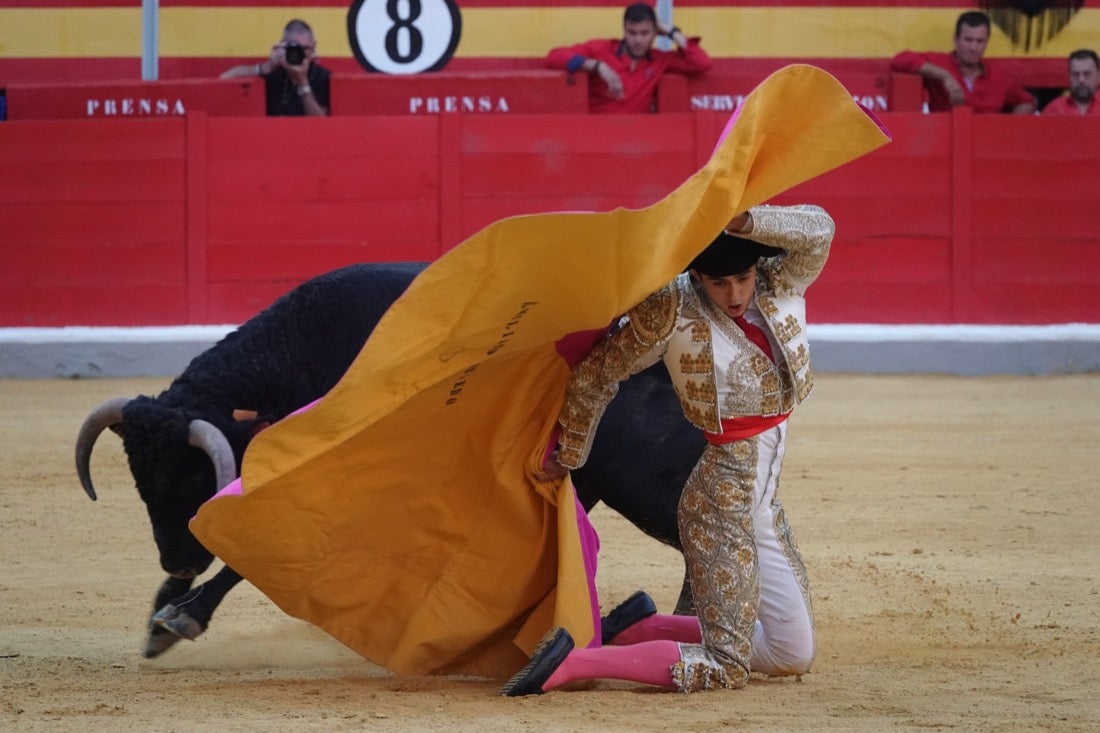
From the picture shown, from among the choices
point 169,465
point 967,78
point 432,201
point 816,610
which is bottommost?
point 816,610

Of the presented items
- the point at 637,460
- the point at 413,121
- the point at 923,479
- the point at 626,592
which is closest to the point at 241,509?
the point at 637,460

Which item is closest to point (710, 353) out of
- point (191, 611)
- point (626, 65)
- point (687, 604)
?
point (687, 604)

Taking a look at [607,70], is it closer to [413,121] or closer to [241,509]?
[413,121]

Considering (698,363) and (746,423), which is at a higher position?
(698,363)

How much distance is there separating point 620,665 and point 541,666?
0.44ft

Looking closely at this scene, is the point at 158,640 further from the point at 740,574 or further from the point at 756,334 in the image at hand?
the point at 756,334

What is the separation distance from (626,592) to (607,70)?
4007 mm

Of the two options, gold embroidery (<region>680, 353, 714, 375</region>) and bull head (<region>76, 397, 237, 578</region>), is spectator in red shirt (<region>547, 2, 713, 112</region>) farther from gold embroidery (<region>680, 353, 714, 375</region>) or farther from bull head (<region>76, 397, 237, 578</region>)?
gold embroidery (<region>680, 353, 714, 375</region>)

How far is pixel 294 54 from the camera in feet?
22.7

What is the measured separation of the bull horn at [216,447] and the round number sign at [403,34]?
197 inches

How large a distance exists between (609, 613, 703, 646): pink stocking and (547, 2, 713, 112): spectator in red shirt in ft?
14.7

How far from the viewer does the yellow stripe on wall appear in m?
7.66

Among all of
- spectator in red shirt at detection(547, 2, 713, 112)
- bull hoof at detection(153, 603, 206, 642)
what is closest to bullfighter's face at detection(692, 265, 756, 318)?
bull hoof at detection(153, 603, 206, 642)

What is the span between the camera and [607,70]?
7.14 m
